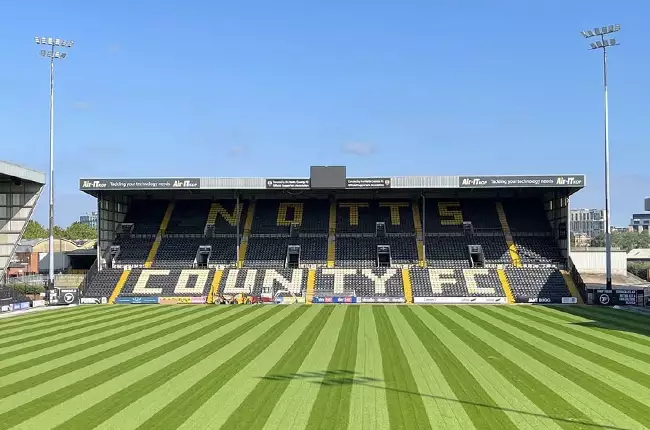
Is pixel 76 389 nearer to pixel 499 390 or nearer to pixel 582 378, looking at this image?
pixel 499 390

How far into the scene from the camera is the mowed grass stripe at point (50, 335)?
75.1 ft

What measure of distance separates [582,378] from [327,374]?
8.05m

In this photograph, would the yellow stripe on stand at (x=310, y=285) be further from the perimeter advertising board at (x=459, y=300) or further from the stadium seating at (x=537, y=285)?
the stadium seating at (x=537, y=285)

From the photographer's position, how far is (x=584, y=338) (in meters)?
24.2

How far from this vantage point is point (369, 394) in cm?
1459

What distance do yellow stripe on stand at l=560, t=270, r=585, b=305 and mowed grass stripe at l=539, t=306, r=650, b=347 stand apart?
12.0ft

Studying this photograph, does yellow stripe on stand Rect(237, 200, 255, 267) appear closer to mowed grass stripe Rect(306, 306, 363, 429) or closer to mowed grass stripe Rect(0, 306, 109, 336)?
mowed grass stripe Rect(0, 306, 109, 336)

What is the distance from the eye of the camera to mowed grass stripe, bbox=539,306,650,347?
1002 inches

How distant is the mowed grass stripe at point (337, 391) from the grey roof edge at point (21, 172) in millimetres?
24621

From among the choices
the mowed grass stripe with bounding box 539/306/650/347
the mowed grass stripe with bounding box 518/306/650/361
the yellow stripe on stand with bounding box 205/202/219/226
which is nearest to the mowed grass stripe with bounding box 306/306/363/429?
the mowed grass stripe with bounding box 518/306/650/361

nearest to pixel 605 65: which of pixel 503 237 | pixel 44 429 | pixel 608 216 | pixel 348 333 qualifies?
pixel 608 216

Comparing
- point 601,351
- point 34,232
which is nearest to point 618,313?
point 601,351

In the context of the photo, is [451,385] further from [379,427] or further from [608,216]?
Result: [608,216]

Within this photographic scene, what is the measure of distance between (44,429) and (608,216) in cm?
4212
